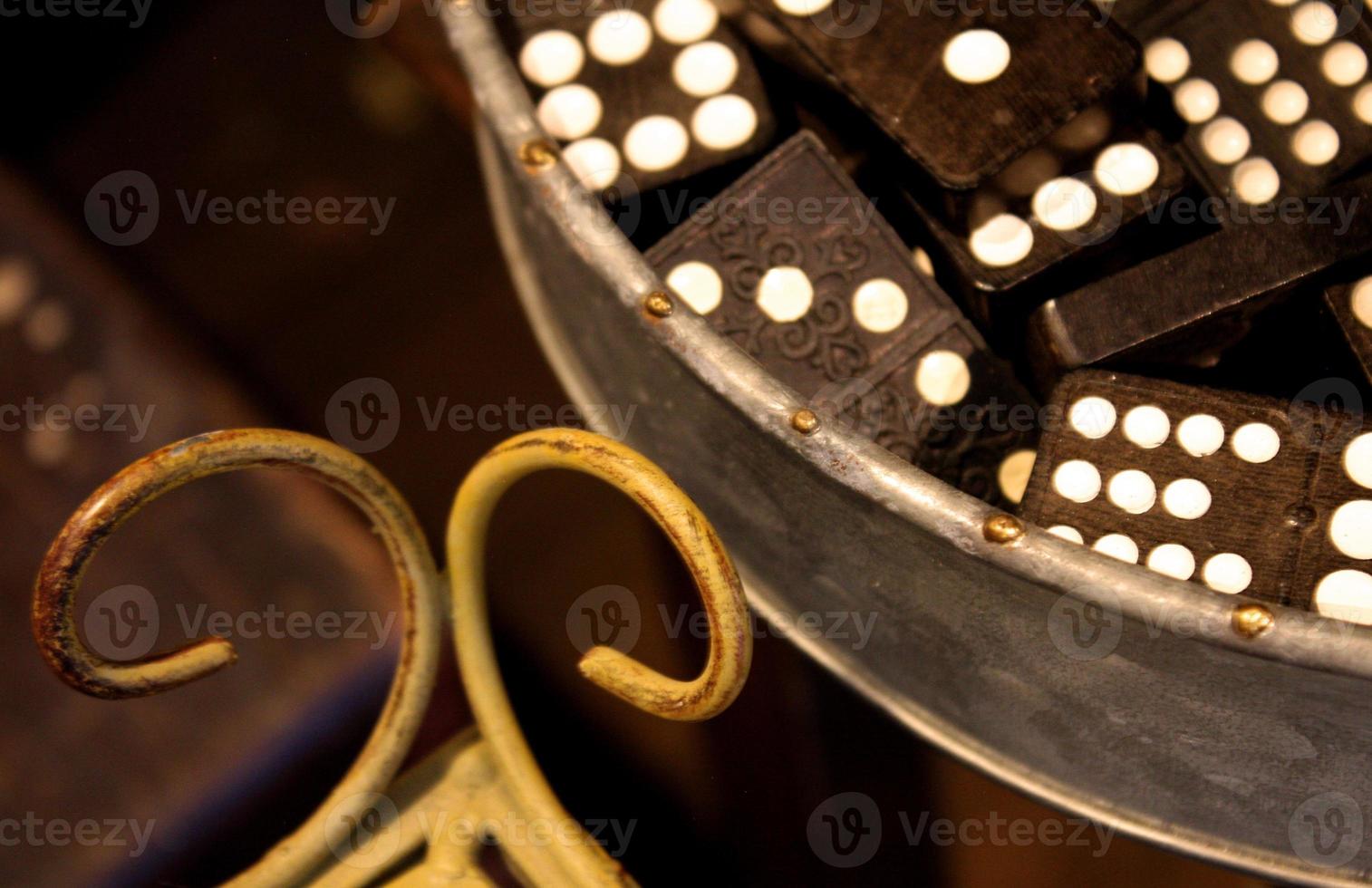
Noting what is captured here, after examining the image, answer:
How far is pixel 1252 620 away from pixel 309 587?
2.44 ft

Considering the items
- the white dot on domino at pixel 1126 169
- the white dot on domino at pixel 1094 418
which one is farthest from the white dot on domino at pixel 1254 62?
the white dot on domino at pixel 1094 418

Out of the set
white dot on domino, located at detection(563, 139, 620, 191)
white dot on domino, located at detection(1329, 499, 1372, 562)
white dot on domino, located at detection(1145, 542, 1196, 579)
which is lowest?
white dot on domino, located at detection(1329, 499, 1372, 562)

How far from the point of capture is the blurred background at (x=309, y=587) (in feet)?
3.36

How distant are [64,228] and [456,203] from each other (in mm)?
405

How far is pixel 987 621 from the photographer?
0.72 metres

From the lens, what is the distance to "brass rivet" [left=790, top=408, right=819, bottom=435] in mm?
669

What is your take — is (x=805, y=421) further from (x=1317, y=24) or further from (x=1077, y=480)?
(x=1317, y=24)

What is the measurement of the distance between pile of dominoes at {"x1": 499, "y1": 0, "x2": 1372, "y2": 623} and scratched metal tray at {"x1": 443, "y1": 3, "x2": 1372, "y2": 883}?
81 mm

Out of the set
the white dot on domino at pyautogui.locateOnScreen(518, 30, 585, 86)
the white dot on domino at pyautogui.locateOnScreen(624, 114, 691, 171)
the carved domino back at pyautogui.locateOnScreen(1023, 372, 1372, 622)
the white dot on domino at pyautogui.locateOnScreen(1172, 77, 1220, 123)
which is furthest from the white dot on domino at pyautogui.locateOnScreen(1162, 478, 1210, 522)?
the white dot on domino at pyautogui.locateOnScreen(518, 30, 585, 86)

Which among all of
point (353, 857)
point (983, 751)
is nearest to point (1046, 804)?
point (983, 751)

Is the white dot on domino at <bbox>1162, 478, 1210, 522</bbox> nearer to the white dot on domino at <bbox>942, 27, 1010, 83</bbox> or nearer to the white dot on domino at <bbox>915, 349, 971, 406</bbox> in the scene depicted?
the white dot on domino at <bbox>915, 349, 971, 406</bbox>

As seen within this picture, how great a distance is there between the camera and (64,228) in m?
1.18

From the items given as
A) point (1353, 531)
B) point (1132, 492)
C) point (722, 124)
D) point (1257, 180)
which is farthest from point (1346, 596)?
point (722, 124)

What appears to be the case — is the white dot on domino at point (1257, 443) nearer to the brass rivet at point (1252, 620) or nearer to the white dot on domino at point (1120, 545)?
the white dot on domino at point (1120, 545)
